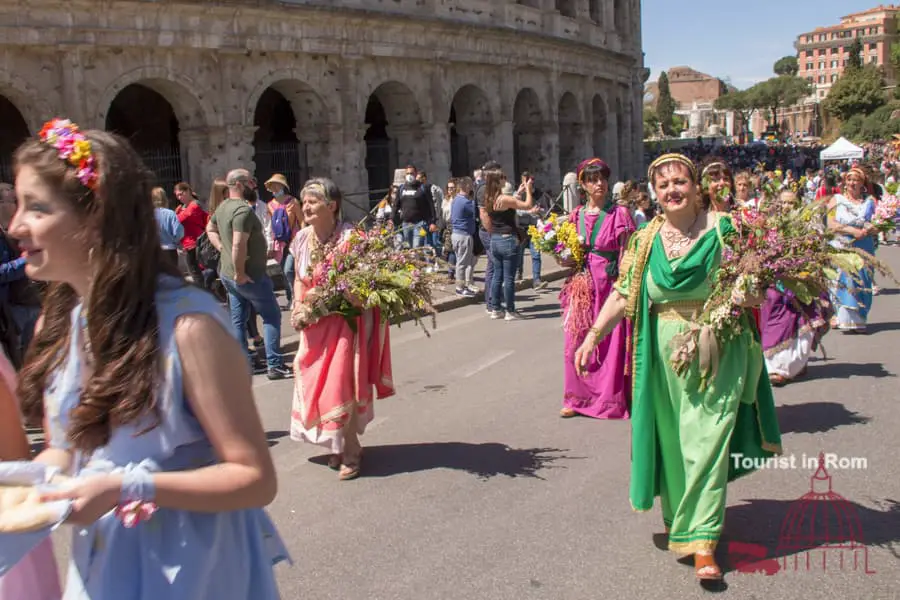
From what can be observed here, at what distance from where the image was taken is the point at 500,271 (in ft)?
41.0

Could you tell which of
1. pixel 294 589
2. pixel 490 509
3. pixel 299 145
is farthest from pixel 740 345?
pixel 299 145

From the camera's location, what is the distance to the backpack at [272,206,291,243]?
480 inches

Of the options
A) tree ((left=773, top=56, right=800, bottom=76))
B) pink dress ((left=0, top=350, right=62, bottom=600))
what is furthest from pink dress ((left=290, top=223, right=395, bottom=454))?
tree ((left=773, top=56, right=800, bottom=76))

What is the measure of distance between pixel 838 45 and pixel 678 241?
18644 centimetres

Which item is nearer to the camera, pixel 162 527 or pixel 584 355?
pixel 162 527

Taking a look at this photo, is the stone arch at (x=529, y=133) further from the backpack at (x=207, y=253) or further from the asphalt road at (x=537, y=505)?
the asphalt road at (x=537, y=505)

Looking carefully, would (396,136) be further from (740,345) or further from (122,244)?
(122,244)

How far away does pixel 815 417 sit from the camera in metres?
7.18

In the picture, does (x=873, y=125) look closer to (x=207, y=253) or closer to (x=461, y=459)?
(x=207, y=253)

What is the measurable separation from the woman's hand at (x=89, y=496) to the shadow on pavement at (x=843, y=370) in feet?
24.4

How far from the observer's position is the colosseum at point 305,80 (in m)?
16.5

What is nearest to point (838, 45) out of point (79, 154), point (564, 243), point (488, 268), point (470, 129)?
point (470, 129)

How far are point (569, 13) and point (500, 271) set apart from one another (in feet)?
74.4

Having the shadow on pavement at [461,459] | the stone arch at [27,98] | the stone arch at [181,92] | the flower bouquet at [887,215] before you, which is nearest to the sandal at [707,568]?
the shadow on pavement at [461,459]
